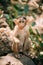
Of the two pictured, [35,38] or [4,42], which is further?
[35,38]

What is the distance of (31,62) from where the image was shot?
289 cm

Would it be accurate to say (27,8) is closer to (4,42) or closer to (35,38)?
(35,38)

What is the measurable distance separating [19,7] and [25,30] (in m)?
1.35

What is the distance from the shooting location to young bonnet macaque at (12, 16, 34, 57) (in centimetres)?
281

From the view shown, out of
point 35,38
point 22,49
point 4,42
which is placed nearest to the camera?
point 4,42

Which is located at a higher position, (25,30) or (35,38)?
(25,30)

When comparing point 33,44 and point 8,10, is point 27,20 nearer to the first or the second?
point 33,44

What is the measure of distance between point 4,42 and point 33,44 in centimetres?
47

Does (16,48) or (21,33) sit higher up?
(21,33)

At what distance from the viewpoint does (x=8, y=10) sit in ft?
13.3

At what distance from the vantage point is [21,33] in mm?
2889

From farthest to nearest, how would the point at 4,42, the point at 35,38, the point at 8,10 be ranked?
the point at 8,10, the point at 35,38, the point at 4,42

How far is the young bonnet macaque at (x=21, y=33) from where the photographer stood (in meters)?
2.81

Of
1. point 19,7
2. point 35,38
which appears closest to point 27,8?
point 19,7
